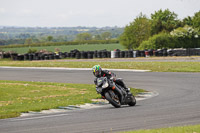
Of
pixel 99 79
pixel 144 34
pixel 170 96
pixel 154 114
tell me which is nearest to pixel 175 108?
pixel 154 114

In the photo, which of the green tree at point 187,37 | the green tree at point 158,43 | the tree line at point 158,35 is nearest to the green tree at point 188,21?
the tree line at point 158,35

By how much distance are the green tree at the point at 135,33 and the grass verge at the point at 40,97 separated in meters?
57.7

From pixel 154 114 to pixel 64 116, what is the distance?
2760 millimetres

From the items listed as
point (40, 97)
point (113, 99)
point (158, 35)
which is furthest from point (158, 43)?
point (113, 99)

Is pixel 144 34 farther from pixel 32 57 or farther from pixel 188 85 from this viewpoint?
pixel 188 85

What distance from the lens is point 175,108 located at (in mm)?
14586

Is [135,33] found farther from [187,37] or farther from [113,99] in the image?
[113,99]

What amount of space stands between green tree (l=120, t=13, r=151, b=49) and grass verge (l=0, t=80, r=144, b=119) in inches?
2273

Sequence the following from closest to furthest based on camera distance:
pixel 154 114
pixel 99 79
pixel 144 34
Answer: pixel 154 114, pixel 99 79, pixel 144 34

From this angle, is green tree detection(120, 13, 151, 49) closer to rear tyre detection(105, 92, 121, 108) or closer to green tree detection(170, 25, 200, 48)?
green tree detection(170, 25, 200, 48)

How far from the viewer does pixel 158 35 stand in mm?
69125

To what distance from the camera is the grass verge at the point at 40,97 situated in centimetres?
1629

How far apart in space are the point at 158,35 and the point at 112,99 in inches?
2147

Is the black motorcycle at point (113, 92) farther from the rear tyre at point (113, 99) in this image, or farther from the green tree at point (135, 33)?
the green tree at point (135, 33)
